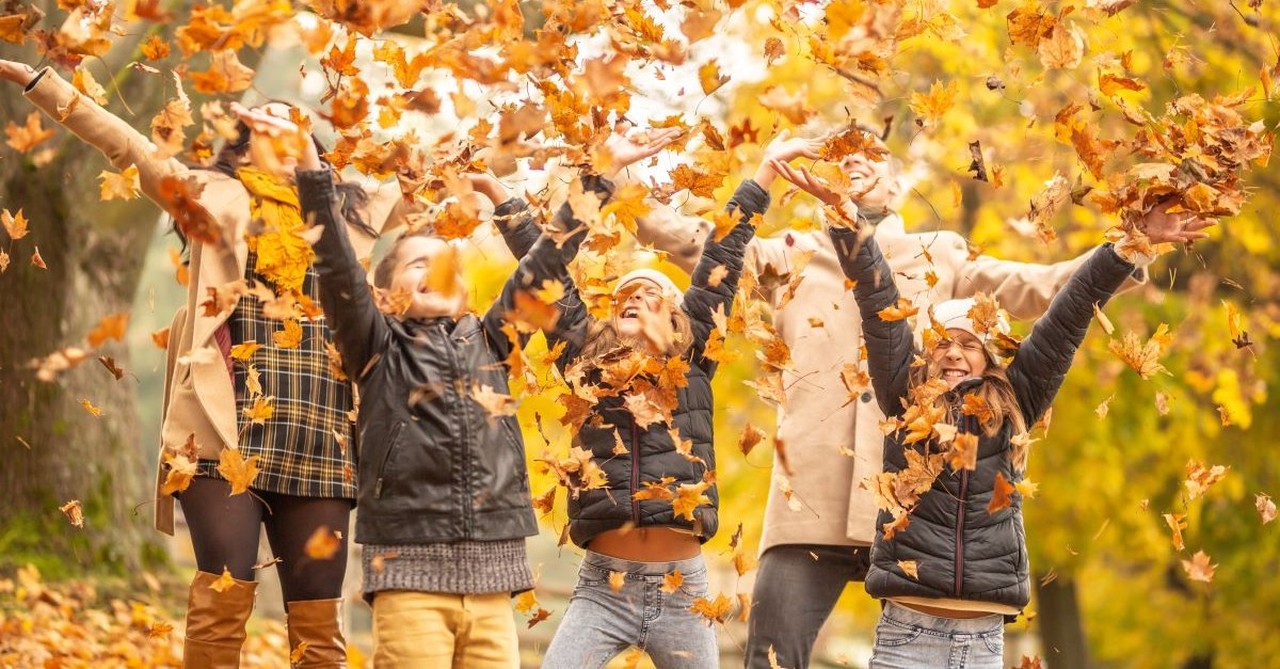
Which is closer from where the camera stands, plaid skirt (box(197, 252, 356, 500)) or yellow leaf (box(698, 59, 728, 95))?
yellow leaf (box(698, 59, 728, 95))

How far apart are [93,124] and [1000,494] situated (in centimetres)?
287

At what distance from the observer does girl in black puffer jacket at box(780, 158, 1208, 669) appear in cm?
421

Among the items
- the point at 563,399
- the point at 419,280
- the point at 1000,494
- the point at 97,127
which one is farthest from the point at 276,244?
the point at 1000,494

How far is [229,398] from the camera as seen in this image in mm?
4391

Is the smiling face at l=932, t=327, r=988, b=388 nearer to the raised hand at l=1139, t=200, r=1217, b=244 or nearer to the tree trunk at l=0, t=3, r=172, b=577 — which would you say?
the raised hand at l=1139, t=200, r=1217, b=244

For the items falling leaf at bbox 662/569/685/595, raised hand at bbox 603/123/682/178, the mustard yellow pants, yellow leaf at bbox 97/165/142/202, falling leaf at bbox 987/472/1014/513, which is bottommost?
the mustard yellow pants

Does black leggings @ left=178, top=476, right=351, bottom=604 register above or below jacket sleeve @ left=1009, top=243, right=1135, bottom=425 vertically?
below

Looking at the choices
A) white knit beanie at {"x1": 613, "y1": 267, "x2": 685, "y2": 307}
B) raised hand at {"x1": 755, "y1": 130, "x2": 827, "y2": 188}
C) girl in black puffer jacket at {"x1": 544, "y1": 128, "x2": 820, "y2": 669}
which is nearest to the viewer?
girl in black puffer jacket at {"x1": 544, "y1": 128, "x2": 820, "y2": 669}

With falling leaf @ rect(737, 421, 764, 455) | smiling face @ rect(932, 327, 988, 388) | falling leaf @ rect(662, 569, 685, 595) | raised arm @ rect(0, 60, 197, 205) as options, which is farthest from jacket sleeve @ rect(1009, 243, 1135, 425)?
raised arm @ rect(0, 60, 197, 205)

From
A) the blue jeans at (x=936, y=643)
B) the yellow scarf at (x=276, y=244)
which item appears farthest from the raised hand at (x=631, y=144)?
the blue jeans at (x=936, y=643)

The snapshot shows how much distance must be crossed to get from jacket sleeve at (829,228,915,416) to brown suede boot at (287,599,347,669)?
1774mm

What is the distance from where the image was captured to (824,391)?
195 inches

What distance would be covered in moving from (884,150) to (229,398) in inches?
83.4

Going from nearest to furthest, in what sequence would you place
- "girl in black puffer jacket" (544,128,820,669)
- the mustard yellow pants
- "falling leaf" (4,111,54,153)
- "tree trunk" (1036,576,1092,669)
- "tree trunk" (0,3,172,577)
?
"falling leaf" (4,111,54,153) < the mustard yellow pants < "girl in black puffer jacket" (544,128,820,669) < "tree trunk" (0,3,172,577) < "tree trunk" (1036,576,1092,669)
